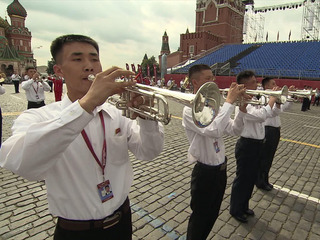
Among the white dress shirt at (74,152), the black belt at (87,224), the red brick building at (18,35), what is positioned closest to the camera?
the white dress shirt at (74,152)

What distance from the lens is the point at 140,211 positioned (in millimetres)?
3609

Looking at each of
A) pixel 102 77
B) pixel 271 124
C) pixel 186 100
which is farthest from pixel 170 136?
pixel 102 77

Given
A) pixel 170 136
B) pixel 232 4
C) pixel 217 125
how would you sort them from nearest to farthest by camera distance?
pixel 217 125 → pixel 170 136 → pixel 232 4

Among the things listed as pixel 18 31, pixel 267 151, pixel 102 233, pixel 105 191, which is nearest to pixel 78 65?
pixel 105 191

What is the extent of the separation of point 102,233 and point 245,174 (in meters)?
2.73

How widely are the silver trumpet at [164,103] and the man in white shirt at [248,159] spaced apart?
195 cm

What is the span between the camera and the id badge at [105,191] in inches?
62.2

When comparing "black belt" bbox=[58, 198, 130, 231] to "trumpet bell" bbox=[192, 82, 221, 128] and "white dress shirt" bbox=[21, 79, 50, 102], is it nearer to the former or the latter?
"trumpet bell" bbox=[192, 82, 221, 128]

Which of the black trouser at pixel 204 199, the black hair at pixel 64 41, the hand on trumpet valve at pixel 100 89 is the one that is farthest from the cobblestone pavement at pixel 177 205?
the black hair at pixel 64 41

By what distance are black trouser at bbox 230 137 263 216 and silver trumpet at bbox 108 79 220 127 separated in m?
1.98

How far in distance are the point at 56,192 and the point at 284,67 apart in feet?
99.5

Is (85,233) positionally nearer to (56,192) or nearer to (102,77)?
(56,192)

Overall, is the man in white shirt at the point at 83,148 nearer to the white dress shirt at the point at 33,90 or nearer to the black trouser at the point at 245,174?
the black trouser at the point at 245,174

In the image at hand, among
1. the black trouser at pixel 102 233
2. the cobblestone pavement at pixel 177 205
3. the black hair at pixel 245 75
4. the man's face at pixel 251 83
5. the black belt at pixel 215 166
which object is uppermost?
the black hair at pixel 245 75
